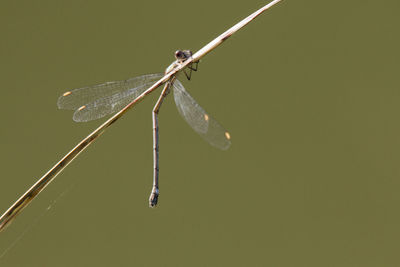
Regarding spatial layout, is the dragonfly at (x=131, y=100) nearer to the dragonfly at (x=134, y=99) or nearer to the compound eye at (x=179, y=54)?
the dragonfly at (x=134, y=99)

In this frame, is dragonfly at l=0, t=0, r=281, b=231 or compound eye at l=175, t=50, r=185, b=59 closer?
compound eye at l=175, t=50, r=185, b=59

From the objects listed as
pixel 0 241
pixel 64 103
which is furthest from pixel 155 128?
pixel 0 241

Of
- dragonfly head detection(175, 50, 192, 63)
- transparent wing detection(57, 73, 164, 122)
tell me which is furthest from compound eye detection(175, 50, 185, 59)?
transparent wing detection(57, 73, 164, 122)

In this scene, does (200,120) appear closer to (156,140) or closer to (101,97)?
(156,140)

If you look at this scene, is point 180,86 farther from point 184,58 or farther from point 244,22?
point 244,22

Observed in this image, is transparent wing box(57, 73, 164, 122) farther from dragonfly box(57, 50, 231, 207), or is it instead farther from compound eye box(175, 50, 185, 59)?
compound eye box(175, 50, 185, 59)

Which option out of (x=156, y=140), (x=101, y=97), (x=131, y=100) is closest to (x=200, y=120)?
(x=156, y=140)
